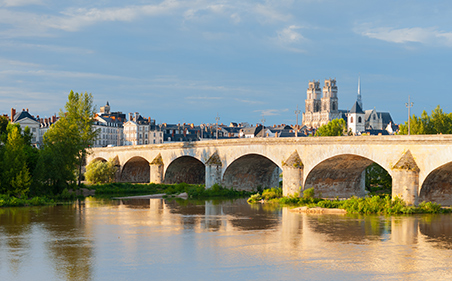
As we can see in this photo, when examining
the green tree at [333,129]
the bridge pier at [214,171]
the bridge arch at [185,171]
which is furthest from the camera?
the green tree at [333,129]

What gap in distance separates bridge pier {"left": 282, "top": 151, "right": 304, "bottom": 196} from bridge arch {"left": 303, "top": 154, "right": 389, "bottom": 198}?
0.62 meters

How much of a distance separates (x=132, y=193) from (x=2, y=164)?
17330 mm

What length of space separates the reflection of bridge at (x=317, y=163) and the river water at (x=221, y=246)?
394 cm

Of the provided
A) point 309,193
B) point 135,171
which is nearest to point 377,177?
point 309,193

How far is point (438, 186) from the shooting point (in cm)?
3931

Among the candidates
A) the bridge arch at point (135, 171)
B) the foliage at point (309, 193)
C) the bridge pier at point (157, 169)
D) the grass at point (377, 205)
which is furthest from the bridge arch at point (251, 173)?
the bridge arch at point (135, 171)

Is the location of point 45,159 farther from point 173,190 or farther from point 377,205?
point 377,205

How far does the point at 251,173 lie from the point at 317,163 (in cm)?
1498

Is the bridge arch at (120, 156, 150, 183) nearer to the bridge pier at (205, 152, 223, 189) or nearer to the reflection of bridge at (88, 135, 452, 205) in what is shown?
the reflection of bridge at (88, 135, 452, 205)

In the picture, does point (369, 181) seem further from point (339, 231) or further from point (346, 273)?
point (346, 273)

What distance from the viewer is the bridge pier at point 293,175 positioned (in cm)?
4716

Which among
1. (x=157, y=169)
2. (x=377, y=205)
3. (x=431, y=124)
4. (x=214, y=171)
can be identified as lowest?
(x=377, y=205)

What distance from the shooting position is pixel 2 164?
154 ft

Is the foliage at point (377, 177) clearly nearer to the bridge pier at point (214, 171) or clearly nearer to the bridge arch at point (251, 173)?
the bridge arch at point (251, 173)
